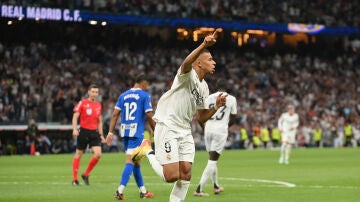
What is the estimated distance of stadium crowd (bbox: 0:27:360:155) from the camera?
140 ft

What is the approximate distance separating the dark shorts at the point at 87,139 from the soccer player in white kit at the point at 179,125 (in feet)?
27.3

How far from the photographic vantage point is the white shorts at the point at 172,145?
1173 centimetres

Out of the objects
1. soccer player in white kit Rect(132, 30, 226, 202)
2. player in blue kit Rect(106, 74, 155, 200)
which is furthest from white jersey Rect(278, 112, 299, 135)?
soccer player in white kit Rect(132, 30, 226, 202)

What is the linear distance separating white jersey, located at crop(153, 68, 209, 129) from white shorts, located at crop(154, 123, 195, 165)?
0.11 m

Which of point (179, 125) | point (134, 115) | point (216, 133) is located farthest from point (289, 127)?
point (179, 125)

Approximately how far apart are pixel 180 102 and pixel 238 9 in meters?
44.3

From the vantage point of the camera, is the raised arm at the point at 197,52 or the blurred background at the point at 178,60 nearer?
the raised arm at the point at 197,52

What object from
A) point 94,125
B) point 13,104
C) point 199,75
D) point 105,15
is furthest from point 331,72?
point 199,75

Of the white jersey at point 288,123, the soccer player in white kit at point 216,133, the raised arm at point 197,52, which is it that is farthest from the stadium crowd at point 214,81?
the raised arm at point 197,52

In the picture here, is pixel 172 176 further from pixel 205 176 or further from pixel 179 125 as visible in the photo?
pixel 205 176

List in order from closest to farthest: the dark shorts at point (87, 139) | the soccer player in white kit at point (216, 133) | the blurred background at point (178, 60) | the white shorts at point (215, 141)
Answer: the soccer player in white kit at point (216, 133), the white shorts at point (215, 141), the dark shorts at point (87, 139), the blurred background at point (178, 60)

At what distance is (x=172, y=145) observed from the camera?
38.4 feet

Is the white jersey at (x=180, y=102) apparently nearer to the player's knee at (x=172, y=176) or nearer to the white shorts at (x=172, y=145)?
the white shorts at (x=172, y=145)

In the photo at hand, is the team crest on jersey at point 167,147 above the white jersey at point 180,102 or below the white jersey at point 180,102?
below
